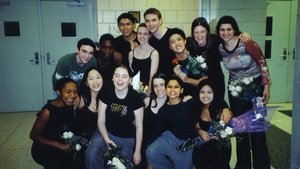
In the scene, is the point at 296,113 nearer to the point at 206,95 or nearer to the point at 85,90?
the point at 206,95

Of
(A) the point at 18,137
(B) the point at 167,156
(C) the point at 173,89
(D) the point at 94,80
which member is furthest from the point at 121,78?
(A) the point at 18,137

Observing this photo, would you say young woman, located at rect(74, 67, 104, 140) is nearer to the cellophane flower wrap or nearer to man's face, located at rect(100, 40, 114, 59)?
man's face, located at rect(100, 40, 114, 59)

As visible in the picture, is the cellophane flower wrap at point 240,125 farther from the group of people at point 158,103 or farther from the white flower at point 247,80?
the white flower at point 247,80

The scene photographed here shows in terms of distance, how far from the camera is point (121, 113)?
302 cm

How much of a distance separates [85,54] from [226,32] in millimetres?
1450

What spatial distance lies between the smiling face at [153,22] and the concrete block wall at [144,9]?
248 centimetres

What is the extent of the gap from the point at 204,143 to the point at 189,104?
386 mm

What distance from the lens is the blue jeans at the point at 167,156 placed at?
2918 millimetres

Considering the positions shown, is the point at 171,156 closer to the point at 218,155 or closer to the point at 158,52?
the point at 218,155

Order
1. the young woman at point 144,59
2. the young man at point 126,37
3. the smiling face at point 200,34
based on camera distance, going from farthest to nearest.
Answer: the young man at point 126,37 < the young woman at point 144,59 < the smiling face at point 200,34

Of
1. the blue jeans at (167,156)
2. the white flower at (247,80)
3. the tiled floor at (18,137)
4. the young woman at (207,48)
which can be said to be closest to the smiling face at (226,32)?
the young woman at (207,48)

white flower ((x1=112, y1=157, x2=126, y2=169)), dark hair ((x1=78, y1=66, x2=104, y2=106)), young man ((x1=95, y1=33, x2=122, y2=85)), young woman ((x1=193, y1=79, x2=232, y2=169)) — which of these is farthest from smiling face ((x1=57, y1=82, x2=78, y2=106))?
young woman ((x1=193, y1=79, x2=232, y2=169))

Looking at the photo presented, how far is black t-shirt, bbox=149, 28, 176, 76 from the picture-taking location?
3441 millimetres

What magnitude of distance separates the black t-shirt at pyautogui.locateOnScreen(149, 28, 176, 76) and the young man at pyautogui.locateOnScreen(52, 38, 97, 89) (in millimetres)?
701
